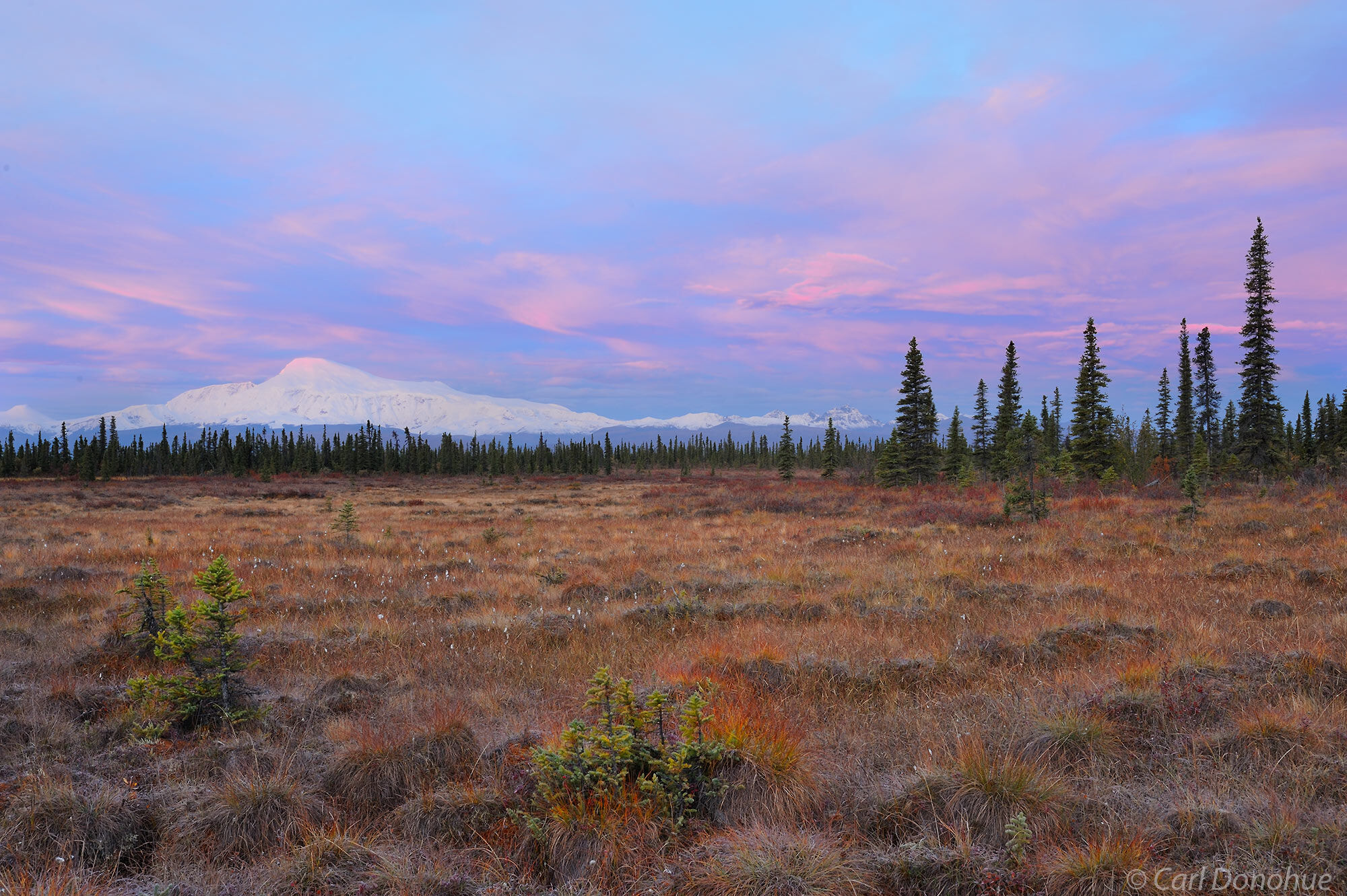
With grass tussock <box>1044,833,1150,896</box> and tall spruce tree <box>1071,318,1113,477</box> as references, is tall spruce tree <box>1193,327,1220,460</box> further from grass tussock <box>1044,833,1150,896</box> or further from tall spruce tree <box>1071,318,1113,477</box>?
grass tussock <box>1044,833,1150,896</box>

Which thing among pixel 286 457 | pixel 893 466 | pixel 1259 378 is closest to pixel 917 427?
pixel 893 466

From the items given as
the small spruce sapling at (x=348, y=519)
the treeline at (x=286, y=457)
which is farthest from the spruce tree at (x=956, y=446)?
the small spruce sapling at (x=348, y=519)

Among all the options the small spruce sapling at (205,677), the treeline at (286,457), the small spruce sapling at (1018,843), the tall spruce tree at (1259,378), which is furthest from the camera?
the treeline at (286,457)

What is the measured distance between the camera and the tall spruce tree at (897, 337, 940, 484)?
44594mm

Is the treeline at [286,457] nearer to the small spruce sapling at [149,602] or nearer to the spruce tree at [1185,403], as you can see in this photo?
the spruce tree at [1185,403]

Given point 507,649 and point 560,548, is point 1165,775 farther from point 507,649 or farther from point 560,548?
point 560,548

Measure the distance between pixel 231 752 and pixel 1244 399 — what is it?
175ft

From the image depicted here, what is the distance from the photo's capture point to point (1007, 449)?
37.6 m

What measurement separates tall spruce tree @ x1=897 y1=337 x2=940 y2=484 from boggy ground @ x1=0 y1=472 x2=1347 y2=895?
33.2 m

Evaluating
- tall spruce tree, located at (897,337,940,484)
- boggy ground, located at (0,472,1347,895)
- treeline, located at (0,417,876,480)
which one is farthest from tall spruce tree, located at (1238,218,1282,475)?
treeline, located at (0,417,876,480)

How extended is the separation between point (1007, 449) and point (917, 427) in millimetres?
7662

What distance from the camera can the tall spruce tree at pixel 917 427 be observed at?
4459 centimetres

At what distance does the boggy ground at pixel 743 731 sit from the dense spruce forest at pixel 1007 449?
1364cm

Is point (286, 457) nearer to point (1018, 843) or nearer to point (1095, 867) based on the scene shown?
point (1018, 843)
